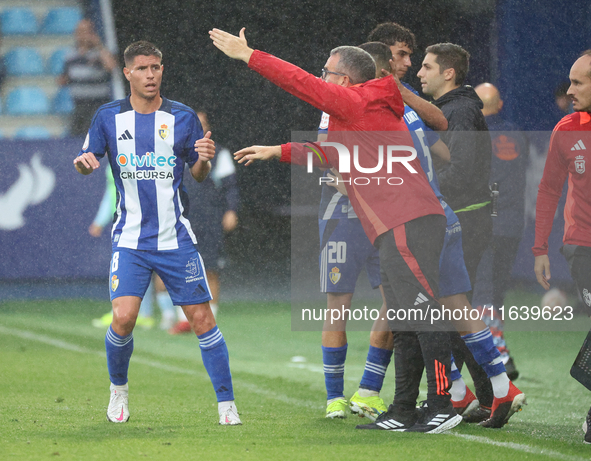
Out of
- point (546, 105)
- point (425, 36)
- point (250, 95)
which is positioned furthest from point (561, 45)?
point (250, 95)

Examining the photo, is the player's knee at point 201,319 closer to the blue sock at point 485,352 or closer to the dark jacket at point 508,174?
the blue sock at point 485,352

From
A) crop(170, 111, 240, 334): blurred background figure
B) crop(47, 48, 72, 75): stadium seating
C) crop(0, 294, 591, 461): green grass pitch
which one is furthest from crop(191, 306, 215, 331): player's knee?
crop(47, 48, 72, 75): stadium seating

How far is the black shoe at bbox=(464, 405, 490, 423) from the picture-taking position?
15.1ft

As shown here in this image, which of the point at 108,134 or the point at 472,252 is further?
the point at 472,252

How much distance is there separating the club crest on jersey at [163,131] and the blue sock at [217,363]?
0.99 meters

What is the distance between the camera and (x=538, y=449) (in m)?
3.84

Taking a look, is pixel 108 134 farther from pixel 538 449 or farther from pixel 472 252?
pixel 538 449

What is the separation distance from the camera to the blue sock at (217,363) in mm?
4344

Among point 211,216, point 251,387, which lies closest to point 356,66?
point 251,387

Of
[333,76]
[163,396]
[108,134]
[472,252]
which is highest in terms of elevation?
[333,76]

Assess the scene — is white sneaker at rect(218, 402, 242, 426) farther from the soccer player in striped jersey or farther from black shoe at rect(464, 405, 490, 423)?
black shoe at rect(464, 405, 490, 423)

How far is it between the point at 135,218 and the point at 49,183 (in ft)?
21.6

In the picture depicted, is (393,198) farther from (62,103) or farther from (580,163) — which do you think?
(62,103)

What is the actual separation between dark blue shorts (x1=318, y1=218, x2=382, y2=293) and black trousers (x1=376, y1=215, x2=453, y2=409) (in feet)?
1.98
